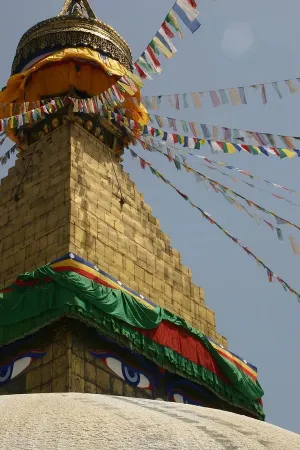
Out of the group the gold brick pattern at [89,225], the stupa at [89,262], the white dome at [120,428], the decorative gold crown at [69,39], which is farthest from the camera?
the decorative gold crown at [69,39]

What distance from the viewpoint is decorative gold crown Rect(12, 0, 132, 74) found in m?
16.3

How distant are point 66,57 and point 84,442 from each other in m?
11.8

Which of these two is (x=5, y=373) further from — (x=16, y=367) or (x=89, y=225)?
(x=89, y=225)

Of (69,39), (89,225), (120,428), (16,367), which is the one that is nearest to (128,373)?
(16,367)

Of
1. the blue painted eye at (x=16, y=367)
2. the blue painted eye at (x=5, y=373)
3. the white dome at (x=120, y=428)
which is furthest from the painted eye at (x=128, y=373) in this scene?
the white dome at (x=120, y=428)

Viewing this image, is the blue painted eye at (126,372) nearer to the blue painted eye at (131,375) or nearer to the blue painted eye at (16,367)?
the blue painted eye at (131,375)

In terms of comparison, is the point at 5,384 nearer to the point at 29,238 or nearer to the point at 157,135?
the point at 29,238

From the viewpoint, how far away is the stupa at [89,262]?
11523 millimetres

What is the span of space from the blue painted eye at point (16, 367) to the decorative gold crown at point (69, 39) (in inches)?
274

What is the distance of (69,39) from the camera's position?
16.3 meters

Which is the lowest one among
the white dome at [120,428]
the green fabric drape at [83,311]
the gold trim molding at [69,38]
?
the white dome at [120,428]

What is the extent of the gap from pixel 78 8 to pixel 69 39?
9.08 feet

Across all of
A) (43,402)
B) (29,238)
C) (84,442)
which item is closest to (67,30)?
(29,238)

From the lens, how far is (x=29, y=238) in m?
13.3
